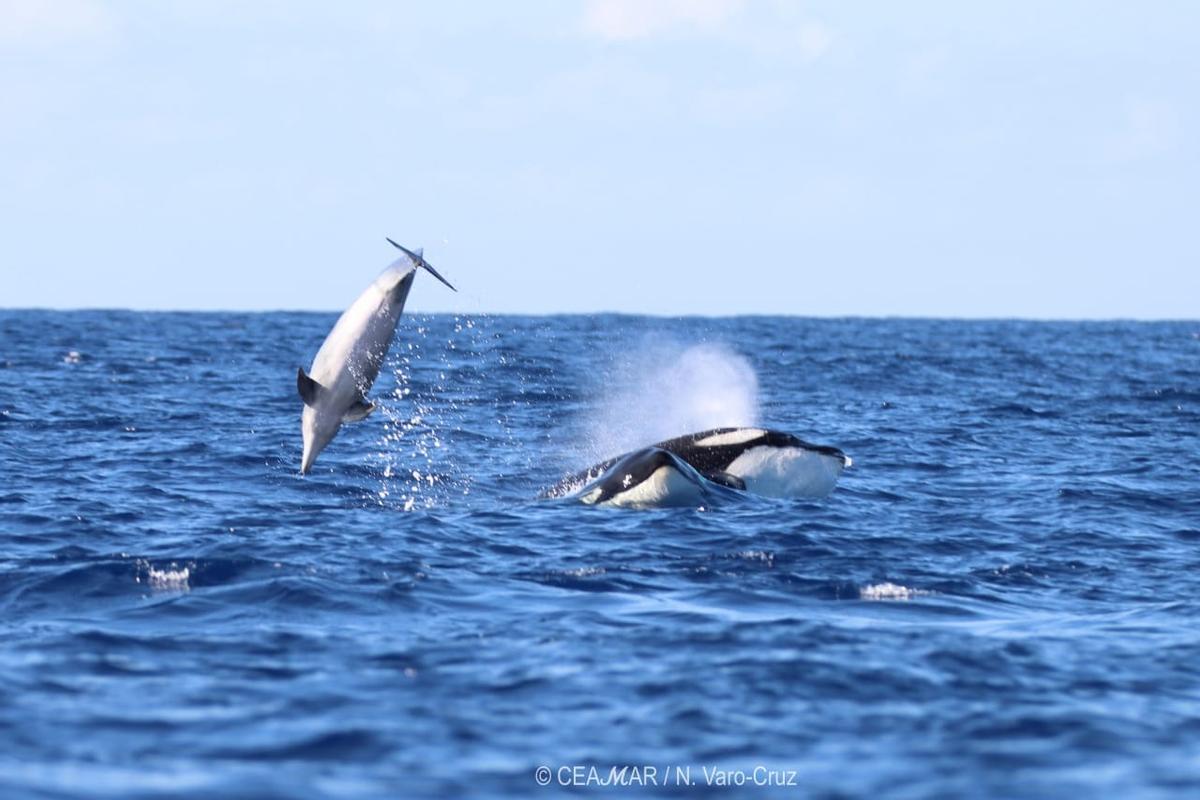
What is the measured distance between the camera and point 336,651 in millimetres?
10789

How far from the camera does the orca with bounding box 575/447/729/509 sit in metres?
17.8

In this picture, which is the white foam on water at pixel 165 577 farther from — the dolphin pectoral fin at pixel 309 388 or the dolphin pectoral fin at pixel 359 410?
the dolphin pectoral fin at pixel 359 410

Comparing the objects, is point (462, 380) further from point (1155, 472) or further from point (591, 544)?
point (591, 544)

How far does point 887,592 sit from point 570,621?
315 centimetres

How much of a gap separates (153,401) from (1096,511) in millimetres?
20837

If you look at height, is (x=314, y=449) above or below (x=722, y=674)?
above

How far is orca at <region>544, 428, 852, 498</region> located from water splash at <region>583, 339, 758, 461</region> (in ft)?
17.7

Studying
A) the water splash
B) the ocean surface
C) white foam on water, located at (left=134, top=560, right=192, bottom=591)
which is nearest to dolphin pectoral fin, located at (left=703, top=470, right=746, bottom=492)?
the ocean surface

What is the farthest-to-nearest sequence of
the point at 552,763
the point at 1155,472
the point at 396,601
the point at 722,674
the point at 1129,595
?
the point at 1155,472 → the point at 1129,595 → the point at 396,601 → the point at 722,674 → the point at 552,763

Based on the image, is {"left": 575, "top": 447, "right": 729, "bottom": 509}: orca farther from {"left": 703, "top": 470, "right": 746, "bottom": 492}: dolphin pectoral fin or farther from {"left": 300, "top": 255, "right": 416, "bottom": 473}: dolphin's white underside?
{"left": 300, "top": 255, "right": 416, "bottom": 473}: dolphin's white underside

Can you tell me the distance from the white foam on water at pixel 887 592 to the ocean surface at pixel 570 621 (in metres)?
0.06

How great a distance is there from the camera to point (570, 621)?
11.9m

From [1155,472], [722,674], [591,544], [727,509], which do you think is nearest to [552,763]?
[722,674]

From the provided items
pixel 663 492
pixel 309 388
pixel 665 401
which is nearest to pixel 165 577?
pixel 309 388
